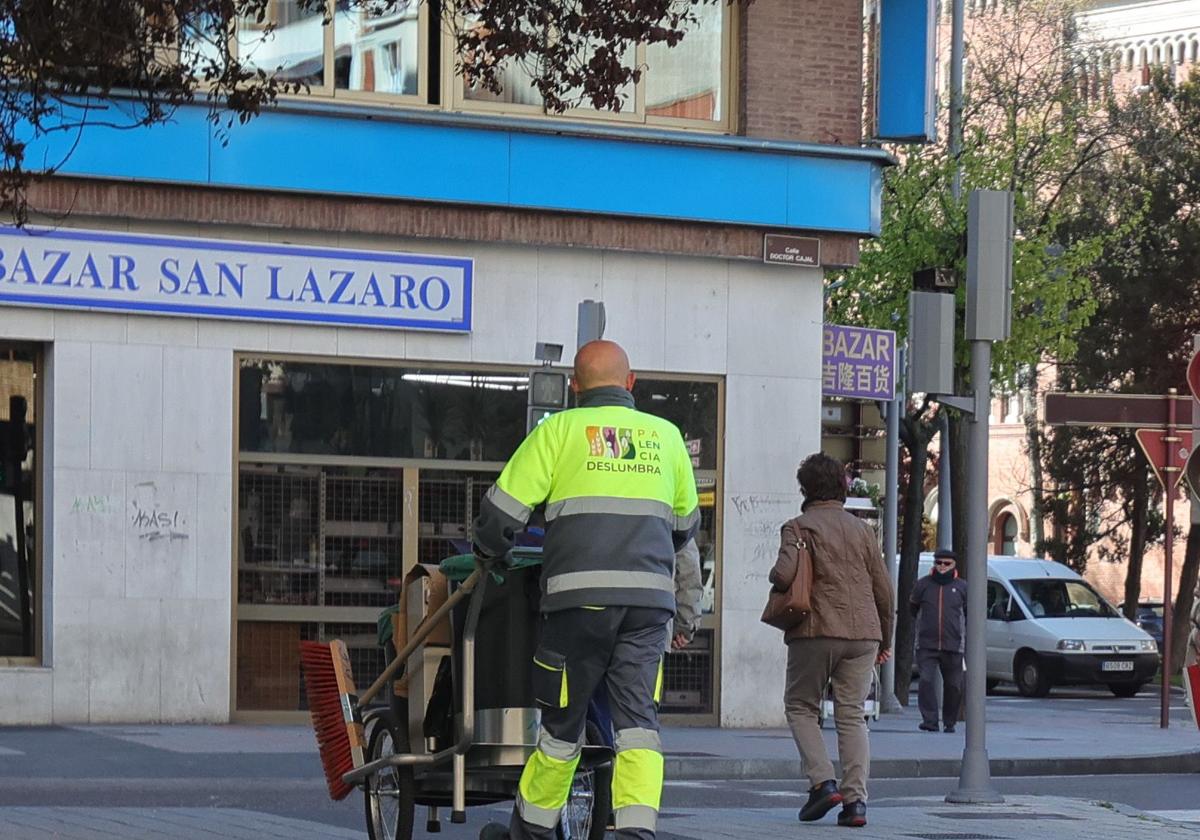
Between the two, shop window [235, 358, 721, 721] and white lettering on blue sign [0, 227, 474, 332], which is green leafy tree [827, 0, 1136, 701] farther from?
white lettering on blue sign [0, 227, 474, 332]

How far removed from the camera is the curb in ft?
48.0

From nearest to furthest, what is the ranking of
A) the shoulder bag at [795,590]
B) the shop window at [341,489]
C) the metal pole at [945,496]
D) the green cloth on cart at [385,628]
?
the green cloth on cart at [385,628] → the shoulder bag at [795,590] → the shop window at [341,489] → the metal pole at [945,496]

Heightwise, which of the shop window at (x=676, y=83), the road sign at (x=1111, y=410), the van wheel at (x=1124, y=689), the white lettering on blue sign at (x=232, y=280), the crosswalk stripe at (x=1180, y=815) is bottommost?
the van wheel at (x=1124, y=689)

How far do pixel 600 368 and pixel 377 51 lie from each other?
1048 centimetres

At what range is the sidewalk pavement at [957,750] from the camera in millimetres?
14938

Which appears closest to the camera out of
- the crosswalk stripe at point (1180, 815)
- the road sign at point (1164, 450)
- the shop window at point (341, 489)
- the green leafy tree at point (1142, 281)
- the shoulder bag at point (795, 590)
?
the shoulder bag at point (795, 590)

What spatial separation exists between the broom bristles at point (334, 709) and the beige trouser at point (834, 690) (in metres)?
2.66

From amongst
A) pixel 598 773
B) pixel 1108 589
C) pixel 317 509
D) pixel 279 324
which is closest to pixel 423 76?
pixel 279 324


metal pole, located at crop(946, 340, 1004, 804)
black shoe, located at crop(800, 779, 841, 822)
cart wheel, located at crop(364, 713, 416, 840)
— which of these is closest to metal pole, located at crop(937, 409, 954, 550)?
metal pole, located at crop(946, 340, 1004, 804)

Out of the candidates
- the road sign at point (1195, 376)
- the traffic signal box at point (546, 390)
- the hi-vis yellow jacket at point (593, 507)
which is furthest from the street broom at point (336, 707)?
the traffic signal box at point (546, 390)

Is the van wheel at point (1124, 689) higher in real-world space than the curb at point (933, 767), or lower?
lower

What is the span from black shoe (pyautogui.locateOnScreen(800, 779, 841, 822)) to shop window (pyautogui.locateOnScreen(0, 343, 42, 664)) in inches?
323

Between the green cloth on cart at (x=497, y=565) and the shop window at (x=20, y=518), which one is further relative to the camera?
the shop window at (x=20, y=518)

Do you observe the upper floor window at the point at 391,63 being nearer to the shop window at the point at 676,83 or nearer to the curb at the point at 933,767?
the shop window at the point at 676,83
